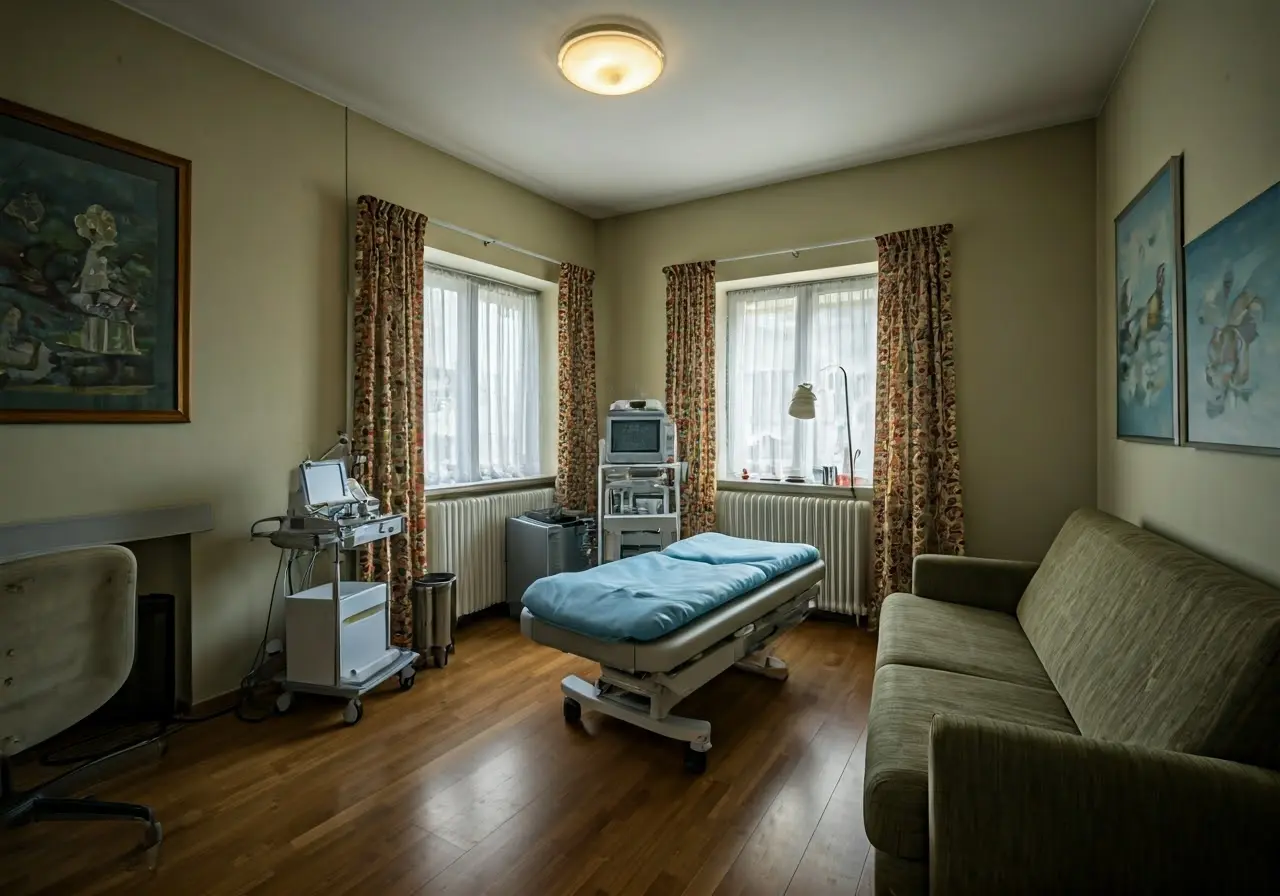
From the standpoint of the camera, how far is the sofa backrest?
1208mm

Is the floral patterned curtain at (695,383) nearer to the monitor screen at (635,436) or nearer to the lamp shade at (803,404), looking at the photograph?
the monitor screen at (635,436)

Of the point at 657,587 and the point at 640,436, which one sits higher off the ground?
the point at 640,436

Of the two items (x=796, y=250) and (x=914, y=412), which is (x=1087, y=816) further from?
(x=796, y=250)

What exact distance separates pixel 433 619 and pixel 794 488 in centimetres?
244

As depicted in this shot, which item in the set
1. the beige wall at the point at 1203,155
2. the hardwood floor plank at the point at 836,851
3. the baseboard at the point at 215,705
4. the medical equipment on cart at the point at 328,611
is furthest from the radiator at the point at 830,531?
the baseboard at the point at 215,705

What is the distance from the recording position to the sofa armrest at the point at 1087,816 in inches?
45.4

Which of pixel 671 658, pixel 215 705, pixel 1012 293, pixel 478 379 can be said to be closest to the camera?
pixel 671 658

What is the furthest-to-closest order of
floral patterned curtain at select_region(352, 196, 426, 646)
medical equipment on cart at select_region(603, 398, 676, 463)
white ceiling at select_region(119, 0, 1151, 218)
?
medical equipment on cart at select_region(603, 398, 676, 463) < floral patterned curtain at select_region(352, 196, 426, 646) < white ceiling at select_region(119, 0, 1151, 218)

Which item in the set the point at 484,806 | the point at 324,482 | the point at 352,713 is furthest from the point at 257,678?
the point at 484,806

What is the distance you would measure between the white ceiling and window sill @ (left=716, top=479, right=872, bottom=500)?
6.74 feet

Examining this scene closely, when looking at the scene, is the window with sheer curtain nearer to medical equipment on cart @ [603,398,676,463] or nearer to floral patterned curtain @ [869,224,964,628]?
medical equipment on cart @ [603,398,676,463]

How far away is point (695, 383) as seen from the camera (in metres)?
4.45

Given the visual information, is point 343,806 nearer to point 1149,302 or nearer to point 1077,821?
point 1077,821

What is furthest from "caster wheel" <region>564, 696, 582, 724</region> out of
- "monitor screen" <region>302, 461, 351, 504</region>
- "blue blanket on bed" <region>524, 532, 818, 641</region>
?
"monitor screen" <region>302, 461, 351, 504</region>
